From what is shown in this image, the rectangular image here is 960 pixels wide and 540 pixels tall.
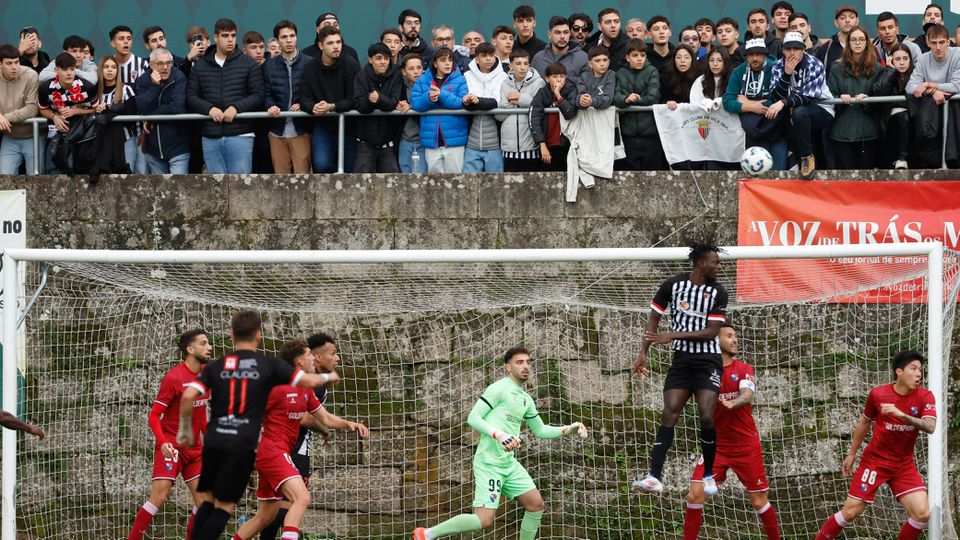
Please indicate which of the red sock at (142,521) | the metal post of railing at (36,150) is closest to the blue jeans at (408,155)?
the metal post of railing at (36,150)

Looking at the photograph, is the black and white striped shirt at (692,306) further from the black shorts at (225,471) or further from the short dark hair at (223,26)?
the short dark hair at (223,26)

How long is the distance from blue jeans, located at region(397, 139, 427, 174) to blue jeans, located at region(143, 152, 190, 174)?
199cm

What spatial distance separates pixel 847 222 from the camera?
12.5 m

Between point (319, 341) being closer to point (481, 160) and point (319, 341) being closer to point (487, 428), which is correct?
point (487, 428)

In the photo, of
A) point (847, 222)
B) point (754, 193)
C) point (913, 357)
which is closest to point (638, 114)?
point (754, 193)

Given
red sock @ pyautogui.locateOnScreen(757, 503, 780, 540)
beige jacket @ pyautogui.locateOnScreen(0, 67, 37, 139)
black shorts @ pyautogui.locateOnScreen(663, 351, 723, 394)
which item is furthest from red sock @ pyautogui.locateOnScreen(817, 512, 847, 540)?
beige jacket @ pyautogui.locateOnScreen(0, 67, 37, 139)

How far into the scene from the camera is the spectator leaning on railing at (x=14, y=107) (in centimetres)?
1323

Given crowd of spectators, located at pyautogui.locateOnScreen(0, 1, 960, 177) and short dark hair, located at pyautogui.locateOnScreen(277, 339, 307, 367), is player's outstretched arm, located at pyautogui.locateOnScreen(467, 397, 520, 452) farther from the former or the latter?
crowd of spectators, located at pyautogui.locateOnScreen(0, 1, 960, 177)

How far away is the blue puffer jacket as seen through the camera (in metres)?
12.9

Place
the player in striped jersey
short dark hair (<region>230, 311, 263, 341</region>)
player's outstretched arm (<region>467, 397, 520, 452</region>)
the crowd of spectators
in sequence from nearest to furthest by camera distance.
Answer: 1. short dark hair (<region>230, 311, 263, 341</region>)
2. player's outstretched arm (<region>467, 397, 520, 452</region>)
3. the player in striped jersey
4. the crowd of spectators

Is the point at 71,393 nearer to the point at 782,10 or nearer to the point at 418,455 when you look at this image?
the point at 418,455

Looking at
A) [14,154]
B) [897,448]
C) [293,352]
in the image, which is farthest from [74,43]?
[897,448]

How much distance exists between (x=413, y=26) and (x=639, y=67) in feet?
7.47

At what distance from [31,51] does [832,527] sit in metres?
8.65
